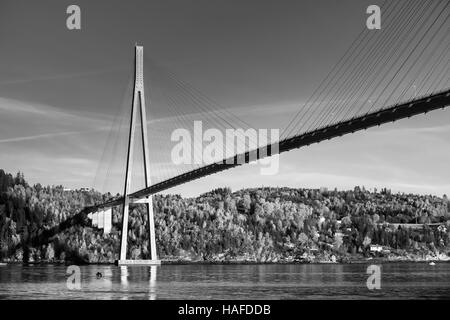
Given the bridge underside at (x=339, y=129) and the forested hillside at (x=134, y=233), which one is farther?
the forested hillside at (x=134, y=233)

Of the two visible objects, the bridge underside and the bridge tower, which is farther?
the bridge tower

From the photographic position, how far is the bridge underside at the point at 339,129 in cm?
Answer: 3706

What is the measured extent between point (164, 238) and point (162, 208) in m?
17.0

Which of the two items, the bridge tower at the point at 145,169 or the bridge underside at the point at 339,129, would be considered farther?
the bridge tower at the point at 145,169

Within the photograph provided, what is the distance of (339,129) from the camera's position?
45.2 metres

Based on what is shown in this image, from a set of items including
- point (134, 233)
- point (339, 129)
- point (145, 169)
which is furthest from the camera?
point (134, 233)

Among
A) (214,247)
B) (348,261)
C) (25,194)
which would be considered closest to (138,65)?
(25,194)

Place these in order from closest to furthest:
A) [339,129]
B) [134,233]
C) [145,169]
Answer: [339,129]
[145,169]
[134,233]

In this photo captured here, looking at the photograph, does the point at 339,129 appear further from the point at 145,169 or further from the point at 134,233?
the point at 134,233

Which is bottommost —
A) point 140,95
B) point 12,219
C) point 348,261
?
point 348,261

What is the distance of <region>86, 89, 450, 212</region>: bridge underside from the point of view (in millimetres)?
37062

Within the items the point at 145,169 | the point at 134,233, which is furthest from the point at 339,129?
the point at 134,233

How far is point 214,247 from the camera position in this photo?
174 m
